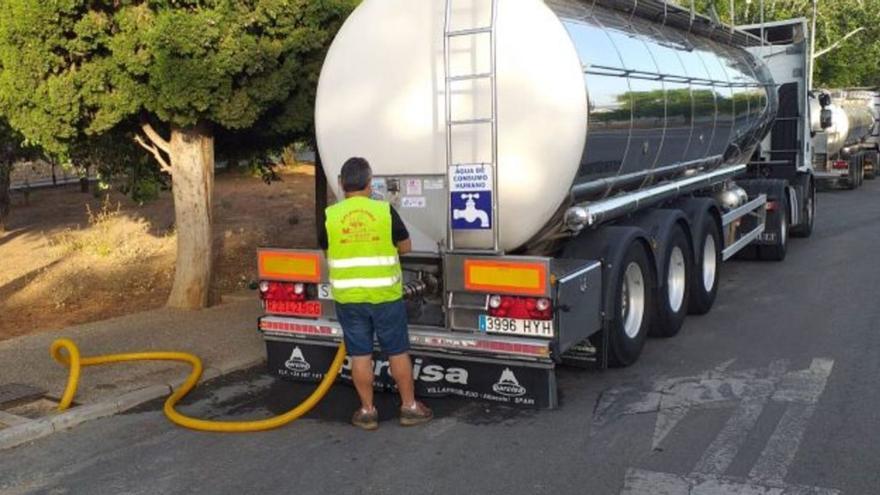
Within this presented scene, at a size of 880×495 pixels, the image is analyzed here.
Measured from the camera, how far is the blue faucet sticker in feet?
18.8

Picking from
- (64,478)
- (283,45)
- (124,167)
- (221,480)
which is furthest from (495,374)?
(124,167)

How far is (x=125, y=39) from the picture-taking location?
24.8 feet

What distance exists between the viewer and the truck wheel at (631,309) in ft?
21.1

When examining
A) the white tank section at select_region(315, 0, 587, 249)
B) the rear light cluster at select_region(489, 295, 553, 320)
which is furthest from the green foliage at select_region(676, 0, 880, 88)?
the rear light cluster at select_region(489, 295, 553, 320)

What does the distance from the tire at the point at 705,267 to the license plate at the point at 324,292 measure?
148 inches

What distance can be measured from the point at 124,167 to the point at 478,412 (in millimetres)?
6559

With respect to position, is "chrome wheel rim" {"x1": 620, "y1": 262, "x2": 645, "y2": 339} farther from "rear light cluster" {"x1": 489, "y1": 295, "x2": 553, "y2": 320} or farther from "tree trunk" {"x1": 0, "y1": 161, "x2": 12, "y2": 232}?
"tree trunk" {"x1": 0, "y1": 161, "x2": 12, "y2": 232}

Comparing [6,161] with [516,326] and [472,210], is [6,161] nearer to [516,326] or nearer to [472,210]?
[472,210]

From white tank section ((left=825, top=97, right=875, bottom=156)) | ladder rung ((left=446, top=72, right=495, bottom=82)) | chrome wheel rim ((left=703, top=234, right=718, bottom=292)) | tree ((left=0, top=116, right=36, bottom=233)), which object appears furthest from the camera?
white tank section ((left=825, top=97, right=875, bottom=156))

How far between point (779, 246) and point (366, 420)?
8291 millimetres

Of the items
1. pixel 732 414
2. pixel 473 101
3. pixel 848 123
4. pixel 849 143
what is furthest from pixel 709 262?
pixel 849 143

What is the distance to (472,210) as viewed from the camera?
19.0 ft

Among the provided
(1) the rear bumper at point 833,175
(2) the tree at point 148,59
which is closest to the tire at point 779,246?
(2) the tree at point 148,59

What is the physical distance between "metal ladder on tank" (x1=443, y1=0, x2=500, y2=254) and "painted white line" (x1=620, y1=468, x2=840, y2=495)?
5.88 feet
